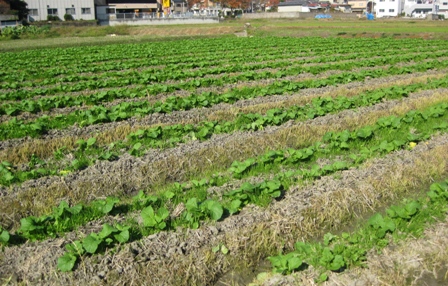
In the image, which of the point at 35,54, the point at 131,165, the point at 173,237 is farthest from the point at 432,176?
the point at 35,54

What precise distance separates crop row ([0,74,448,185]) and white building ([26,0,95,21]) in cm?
5778

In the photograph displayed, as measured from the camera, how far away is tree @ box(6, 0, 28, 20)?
58.0 meters

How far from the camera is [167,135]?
8.75 m

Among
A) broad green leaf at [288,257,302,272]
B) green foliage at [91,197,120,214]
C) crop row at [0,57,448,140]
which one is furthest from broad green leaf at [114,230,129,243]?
crop row at [0,57,448,140]

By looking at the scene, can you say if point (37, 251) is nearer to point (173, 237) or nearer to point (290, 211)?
point (173, 237)

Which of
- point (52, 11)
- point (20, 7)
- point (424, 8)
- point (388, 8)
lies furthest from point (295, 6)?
point (20, 7)

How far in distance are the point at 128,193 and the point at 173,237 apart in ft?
6.60

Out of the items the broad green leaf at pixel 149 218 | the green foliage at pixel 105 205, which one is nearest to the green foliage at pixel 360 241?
the broad green leaf at pixel 149 218

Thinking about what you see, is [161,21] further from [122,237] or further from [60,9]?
[122,237]

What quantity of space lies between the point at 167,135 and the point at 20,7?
60046 millimetres

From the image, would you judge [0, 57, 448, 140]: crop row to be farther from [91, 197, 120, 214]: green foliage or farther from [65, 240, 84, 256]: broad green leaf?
[65, 240, 84, 256]: broad green leaf

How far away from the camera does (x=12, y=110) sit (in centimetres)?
1066

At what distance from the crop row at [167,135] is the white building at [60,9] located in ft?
190

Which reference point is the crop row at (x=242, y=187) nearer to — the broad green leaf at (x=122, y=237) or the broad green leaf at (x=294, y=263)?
the broad green leaf at (x=122, y=237)
